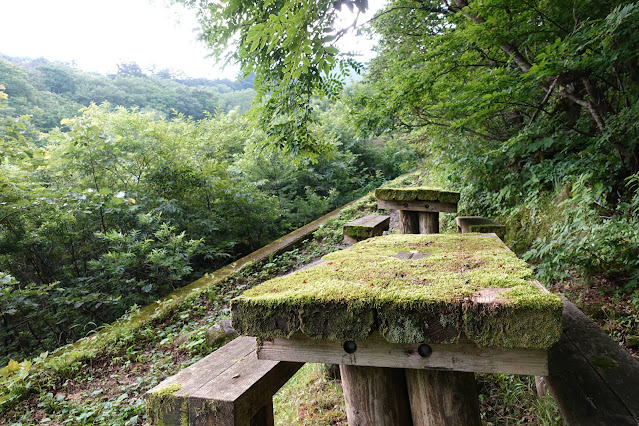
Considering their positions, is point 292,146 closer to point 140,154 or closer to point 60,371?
point 60,371

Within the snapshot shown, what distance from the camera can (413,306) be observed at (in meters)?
0.87

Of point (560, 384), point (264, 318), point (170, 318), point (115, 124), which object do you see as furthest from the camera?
point (115, 124)

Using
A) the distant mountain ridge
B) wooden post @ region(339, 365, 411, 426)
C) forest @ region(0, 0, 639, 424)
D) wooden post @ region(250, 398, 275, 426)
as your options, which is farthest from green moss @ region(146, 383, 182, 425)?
the distant mountain ridge

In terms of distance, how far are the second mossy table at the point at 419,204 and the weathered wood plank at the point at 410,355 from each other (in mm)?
2464

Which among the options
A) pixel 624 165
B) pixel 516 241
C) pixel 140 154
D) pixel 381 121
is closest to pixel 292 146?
pixel 381 121

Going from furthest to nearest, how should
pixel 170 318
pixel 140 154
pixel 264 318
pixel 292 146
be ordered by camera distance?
pixel 140 154
pixel 170 318
pixel 292 146
pixel 264 318

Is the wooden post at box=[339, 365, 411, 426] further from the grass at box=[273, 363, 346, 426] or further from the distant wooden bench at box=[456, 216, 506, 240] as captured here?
the distant wooden bench at box=[456, 216, 506, 240]

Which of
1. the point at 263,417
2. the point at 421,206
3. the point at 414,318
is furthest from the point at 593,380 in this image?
the point at 421,206

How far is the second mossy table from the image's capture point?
3.25 metres

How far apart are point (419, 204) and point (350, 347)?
2571mm

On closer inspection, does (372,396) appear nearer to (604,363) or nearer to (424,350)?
(424,350)

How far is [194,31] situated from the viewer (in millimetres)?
4195

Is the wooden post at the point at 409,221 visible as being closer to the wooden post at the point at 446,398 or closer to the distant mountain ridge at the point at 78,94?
the wooden post at the point at 446,398

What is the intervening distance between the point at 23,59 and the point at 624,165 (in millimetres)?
38372
